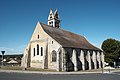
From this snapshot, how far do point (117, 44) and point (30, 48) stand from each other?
30.4 meters

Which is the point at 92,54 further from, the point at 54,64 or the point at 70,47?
the point at 54,64

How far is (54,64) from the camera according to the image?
3769 centimetres

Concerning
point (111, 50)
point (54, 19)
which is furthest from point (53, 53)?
point (111, 50)

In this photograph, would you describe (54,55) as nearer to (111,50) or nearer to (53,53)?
(53,53)

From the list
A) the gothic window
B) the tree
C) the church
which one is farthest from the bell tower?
the gothic window

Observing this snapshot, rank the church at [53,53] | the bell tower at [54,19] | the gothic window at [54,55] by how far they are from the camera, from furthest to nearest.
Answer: the bell tower at [54,19], the gothic window at [54,55], the church at [53,53]

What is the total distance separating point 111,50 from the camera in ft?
184

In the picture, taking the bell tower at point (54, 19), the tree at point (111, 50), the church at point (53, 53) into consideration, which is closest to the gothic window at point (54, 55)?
the church at point (53, 53)

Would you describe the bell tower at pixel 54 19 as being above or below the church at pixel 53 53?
above

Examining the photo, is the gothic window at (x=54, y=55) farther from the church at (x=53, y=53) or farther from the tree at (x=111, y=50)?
the tree at (x=111, y=50)

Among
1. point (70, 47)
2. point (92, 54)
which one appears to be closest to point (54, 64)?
point (70, 47)

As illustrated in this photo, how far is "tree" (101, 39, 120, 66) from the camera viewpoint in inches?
2167

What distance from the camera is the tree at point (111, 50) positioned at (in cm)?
5505

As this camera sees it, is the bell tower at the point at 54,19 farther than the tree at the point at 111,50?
Yes
